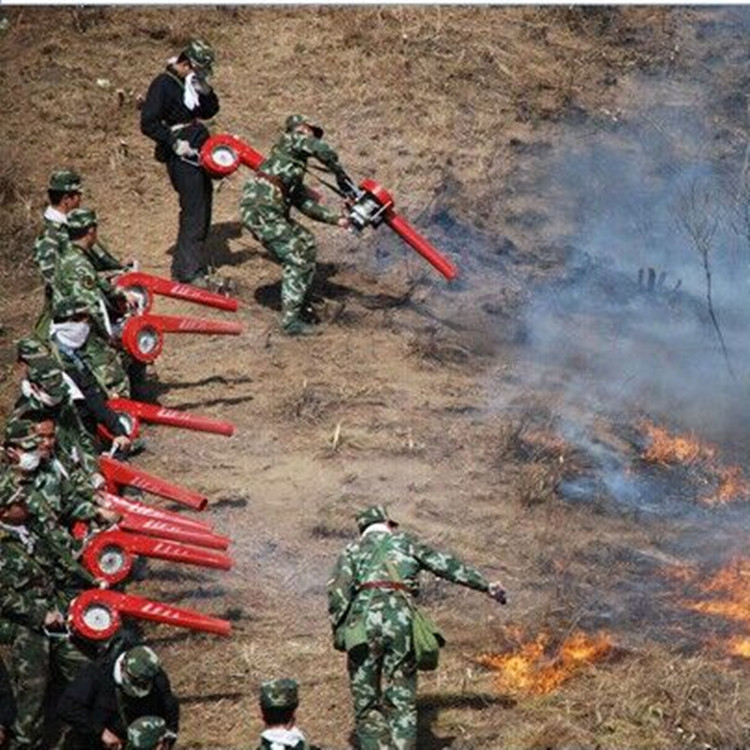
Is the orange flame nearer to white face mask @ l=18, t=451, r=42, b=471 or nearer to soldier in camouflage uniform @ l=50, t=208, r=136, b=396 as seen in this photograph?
soldier in camouflage uniform @ l=50, t=208, r=136, b=396

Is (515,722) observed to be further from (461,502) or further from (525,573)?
(461,502)

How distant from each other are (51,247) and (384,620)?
542 centimetres

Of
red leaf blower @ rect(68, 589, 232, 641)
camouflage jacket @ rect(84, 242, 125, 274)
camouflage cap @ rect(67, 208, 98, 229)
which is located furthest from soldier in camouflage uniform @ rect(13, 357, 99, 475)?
camouflage jacket @ rect(84, 242, 125, 274)

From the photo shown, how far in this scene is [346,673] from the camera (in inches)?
460

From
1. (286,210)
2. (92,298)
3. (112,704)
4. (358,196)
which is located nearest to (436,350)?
(358,196)

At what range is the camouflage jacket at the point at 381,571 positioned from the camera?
10.4m

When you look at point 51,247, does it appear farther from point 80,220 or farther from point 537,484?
point 537,484

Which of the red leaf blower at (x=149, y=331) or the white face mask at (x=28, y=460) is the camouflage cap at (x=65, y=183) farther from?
the white face mask at (x=28, y=460)

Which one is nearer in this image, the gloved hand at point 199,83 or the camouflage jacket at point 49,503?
the camouflage jacket at point 49,503

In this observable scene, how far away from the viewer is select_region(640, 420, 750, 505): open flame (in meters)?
14.4

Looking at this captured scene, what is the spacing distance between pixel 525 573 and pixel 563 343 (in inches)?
173

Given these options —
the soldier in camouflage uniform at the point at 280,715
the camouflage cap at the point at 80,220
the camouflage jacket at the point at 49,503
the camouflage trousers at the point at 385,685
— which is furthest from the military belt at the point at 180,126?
the soldier in camouflage uniform at the point at 280,715

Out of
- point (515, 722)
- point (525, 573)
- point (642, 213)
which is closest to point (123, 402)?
point (525, 573)

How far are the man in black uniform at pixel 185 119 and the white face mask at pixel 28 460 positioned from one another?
224 inches
